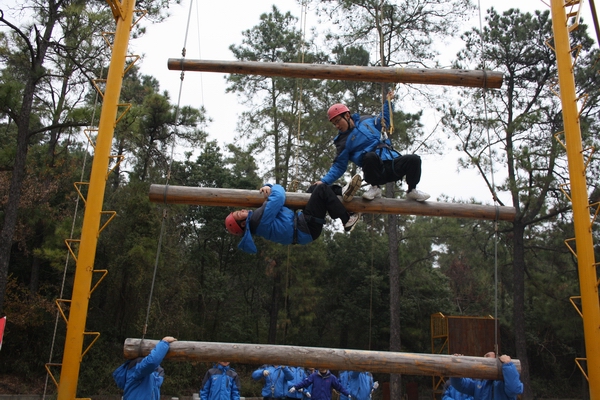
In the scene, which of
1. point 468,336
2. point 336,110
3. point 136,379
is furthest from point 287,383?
point 468,336

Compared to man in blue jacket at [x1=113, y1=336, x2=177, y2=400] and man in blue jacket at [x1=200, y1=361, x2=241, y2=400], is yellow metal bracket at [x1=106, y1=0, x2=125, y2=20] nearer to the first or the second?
man in blue jacket at [x1=113, y1=336, x2=177, y2=400]

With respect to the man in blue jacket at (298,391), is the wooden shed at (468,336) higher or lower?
higher

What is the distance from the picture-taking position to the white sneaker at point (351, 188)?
17.9ft

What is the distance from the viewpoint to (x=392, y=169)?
19.1ft

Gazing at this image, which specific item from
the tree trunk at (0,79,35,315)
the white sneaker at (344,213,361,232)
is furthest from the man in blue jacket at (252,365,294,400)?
the tree trunk at (0,79,35,315)

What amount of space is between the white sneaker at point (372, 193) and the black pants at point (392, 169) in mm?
78

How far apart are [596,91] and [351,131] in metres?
14.1

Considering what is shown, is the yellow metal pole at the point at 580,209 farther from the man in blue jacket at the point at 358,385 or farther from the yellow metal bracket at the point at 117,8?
the yellow metal bracket at the point at 117,8

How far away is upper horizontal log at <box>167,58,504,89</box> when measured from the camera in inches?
234

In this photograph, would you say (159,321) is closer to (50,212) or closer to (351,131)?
(50,212)

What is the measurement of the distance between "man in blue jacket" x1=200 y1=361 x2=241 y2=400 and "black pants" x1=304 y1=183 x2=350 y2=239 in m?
3.55

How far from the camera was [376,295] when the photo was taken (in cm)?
2231

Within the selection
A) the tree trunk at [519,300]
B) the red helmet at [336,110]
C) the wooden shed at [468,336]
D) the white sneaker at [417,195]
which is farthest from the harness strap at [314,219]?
the tree trunk at [519,300]

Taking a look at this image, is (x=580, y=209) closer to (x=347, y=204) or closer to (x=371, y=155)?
(x=371, y=155)
